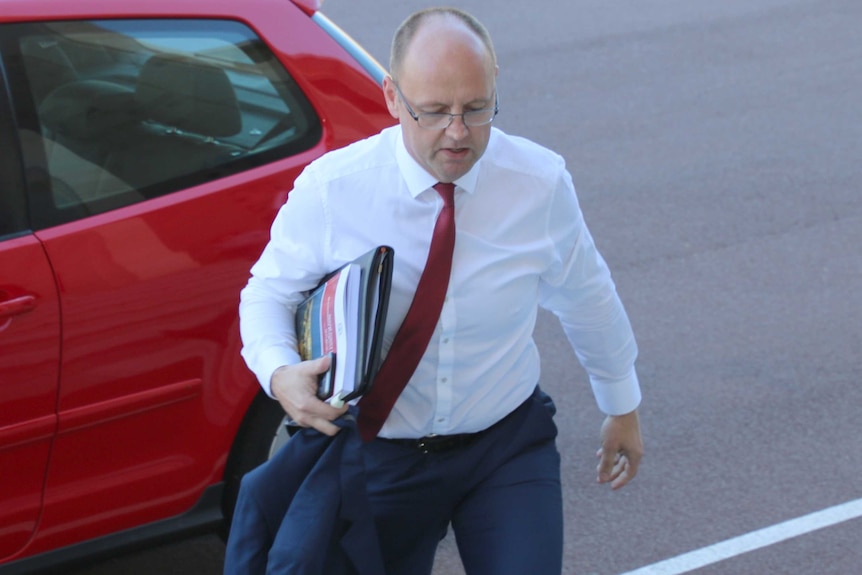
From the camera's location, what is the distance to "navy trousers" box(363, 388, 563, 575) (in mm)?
2850

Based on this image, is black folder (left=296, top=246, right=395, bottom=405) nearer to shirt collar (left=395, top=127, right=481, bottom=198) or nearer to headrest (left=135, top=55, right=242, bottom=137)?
shirt collar (left=395, top=127, right=481, bottom=198)

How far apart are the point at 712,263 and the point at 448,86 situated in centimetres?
424

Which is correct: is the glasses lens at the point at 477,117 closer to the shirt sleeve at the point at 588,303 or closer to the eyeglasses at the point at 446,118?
the eyeglasses at the point at 446,118

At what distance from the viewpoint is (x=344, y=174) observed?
9.18ft

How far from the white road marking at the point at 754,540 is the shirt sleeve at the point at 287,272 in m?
2.00

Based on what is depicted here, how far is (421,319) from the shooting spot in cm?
276

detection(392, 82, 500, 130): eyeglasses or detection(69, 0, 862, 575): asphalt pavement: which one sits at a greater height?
detection(392, 82, 500, 130): eyeglasses

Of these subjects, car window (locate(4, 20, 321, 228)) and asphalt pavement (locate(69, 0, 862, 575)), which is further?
asphalt pavement (locate(69, 0, 862, 575))

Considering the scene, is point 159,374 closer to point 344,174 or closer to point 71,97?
point 71,97

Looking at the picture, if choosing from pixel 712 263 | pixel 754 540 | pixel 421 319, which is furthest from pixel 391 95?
pixel 712 263

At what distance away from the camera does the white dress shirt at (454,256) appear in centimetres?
278

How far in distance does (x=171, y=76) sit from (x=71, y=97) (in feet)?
1.01

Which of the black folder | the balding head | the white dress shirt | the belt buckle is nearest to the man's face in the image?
the balding head

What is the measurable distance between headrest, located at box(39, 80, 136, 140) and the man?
1067 millimetres
